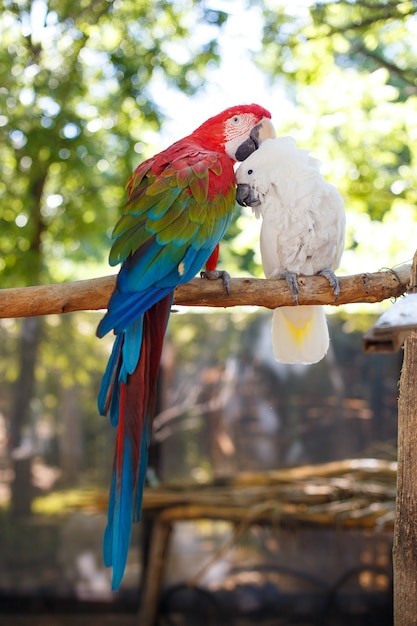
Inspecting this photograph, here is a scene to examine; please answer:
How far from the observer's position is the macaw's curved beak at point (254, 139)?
196 centimetres

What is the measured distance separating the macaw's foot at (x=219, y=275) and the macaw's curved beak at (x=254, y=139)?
1.15ft

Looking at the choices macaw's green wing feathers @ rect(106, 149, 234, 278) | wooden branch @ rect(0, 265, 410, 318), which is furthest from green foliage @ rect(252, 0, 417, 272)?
macaw's green wing feathers @ rect(106, 149, 234, 278)

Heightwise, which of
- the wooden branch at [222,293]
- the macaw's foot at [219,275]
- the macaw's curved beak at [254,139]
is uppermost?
the macaw's curved beak at [254,139]

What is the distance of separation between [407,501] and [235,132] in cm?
108

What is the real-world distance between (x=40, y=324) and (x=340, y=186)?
170 cm

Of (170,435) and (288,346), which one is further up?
(288,346)

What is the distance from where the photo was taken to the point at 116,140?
383 centimetres

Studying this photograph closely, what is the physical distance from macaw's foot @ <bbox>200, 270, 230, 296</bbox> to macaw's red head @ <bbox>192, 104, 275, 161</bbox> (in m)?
0.35

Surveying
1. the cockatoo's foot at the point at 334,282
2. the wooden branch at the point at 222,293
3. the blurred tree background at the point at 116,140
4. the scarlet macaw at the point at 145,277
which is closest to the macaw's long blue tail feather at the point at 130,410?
the scarlet macaw at the point at 145,277

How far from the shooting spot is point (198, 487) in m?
3.36

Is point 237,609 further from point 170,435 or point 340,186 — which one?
point 340,186

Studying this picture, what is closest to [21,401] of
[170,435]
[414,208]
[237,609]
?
[170,435]

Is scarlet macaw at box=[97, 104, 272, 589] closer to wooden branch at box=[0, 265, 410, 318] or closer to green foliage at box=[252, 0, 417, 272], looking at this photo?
wooden branch at box=[0, 265, 410, 318]

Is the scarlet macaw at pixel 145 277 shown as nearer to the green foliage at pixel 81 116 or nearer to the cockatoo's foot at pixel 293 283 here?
the cockatoo's foot at pixel 293 283
